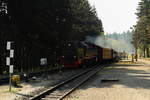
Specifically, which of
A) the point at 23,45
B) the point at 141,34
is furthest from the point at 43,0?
the point at 141,34

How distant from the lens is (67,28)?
31812 mm

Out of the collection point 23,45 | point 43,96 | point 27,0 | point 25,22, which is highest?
point 27,0

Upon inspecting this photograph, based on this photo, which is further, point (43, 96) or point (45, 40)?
point (45, 40)

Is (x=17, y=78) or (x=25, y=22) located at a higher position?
(x=25, y=22)

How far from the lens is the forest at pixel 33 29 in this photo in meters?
22.9

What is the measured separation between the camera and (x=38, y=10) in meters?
25.2

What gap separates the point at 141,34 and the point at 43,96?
76.4m

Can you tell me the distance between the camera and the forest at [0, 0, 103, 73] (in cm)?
2293

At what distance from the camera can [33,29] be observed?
25.5 m

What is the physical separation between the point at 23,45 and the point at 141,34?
6418cm

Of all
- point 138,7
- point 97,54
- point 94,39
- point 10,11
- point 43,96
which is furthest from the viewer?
point 138,7

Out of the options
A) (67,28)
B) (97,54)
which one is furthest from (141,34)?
(67,28)

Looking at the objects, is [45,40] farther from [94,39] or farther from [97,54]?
[94,39]

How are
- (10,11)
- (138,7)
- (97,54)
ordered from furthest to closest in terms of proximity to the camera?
(138,7), (97,54), (10,11)
